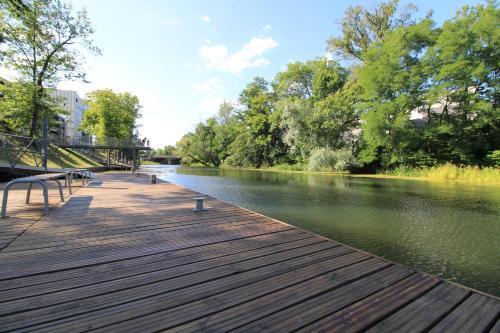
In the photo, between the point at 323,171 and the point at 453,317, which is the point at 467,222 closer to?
the point at 453,317

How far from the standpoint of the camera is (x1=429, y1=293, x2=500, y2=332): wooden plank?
170 cm

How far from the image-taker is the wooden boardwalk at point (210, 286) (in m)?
1.66

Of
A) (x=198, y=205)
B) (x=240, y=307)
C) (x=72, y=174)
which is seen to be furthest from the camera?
(x=72, y=174)

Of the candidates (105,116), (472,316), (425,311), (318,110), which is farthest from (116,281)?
(105,116)

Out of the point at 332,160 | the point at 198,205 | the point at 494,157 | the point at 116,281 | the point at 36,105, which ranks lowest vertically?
the point at 116,281

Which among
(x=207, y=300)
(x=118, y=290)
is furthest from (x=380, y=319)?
(x=118, y=290)

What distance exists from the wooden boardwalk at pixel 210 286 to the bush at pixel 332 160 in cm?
2245

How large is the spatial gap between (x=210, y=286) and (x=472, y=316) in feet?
6.31

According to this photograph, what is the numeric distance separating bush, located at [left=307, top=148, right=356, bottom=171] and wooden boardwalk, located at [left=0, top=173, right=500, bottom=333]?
73.6 feet

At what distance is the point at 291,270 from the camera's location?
8.11ft

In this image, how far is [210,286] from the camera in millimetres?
2105

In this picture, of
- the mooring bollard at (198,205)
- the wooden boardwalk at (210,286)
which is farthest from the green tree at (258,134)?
the wooden boardwalk at (210,286)

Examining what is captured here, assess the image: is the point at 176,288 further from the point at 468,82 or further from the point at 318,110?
the point at 318,110

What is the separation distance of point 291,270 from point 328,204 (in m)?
6.51
